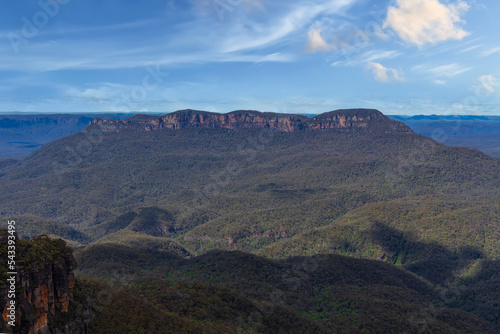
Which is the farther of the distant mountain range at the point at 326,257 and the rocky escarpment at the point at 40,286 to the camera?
the distant mountain range at the point at 326,257

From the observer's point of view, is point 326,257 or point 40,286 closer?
point 40,286

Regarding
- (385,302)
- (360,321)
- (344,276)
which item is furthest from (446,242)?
(360,321)

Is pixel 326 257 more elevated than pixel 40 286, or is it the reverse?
pixel 40 286

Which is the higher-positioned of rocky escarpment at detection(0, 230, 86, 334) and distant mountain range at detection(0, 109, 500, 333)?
rocky escarpment at detection(0, 230, 86, 334)

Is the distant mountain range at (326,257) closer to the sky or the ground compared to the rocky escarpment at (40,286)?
closer to the ground

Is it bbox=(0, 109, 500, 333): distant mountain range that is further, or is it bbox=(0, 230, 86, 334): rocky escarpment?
bbox=(0, 109, 500, 333): distant mountain range

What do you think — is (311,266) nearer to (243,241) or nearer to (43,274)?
(243,241)

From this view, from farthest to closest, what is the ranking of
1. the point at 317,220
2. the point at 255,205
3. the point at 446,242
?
the point at 255,205, the point at 317,220, the point at 446,242

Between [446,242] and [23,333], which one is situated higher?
[23,333]
